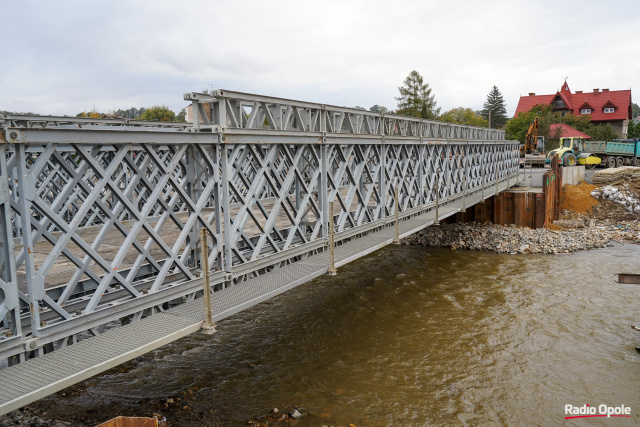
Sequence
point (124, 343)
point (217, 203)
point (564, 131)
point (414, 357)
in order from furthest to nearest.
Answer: point (564, 131) < point (414, 357) < point (217, 203) < point (124, 343)

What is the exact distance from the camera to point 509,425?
9117 millimetres

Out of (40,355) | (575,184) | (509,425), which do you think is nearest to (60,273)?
(40,355)

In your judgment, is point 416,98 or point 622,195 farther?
point 416,98

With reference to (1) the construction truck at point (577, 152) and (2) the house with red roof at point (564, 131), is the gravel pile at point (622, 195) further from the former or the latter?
(2) the house with red roof at point (564, 131)

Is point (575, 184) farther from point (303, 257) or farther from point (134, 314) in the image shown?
point (134, 314)

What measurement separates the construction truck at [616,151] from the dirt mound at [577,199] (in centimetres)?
1640

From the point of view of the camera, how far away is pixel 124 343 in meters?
5.73

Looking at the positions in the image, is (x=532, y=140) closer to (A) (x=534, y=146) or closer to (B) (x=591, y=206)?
(A) (x=534, y=146)

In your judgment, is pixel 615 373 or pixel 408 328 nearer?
pixel 615 373

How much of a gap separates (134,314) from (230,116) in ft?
11.0

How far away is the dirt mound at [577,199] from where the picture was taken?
29.7 meters

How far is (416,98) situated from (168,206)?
77.4m

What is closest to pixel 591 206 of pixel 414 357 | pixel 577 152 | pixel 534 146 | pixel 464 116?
pixel 577 152

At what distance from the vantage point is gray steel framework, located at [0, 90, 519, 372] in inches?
209
